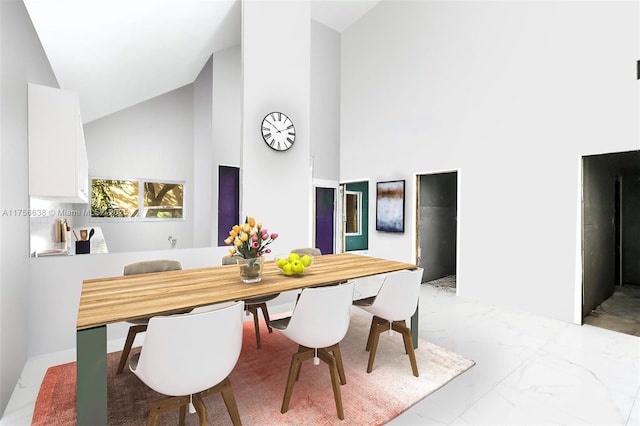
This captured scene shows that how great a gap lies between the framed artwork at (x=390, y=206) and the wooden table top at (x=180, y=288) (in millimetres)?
2664

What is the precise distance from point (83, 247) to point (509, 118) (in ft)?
16.1

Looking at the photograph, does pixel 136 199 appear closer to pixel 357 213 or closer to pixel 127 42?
pixel 127 42

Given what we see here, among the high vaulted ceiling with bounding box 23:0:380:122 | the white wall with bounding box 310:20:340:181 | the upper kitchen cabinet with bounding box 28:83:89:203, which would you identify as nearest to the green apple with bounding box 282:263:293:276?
the upper kitchen cabinet with bounding box 28:83:89:203

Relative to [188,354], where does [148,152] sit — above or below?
above

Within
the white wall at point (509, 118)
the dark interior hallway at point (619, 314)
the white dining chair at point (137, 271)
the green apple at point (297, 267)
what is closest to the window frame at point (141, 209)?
the white dining chair at point (137, 271)

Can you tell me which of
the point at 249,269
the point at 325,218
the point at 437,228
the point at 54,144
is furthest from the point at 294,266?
the point at 325,218

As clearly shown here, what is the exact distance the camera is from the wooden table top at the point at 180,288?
Result: 1.51m

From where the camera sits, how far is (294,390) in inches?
85.2

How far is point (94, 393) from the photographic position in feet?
4.53

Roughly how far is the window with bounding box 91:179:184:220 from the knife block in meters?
0.27

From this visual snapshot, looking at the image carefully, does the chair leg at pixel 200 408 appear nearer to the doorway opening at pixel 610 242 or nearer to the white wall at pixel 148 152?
the white wall at pixel 148 152

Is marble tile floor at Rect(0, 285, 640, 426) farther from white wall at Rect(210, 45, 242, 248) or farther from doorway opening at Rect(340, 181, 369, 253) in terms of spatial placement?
doorway opening at Rect(340, 181, 369, 253)

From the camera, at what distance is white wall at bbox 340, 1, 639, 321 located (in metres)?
3.32

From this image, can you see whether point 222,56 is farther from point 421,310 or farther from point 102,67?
point 421,310
